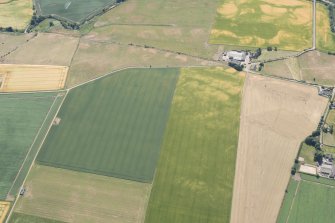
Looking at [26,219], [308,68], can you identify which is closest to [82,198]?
[26,219]

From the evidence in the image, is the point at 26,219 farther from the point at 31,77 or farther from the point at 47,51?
the point at 47,51

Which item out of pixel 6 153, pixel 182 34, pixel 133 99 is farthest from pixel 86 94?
pixel 182 34

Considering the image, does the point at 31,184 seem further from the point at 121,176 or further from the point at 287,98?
the point at 287,98

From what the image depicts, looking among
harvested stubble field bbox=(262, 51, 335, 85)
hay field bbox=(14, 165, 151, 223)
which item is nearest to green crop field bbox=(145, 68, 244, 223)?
hay field bbox=(14, 165, 151, 223)

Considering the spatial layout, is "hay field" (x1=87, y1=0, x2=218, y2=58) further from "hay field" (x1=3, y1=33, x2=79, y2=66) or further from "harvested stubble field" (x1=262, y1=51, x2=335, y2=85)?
"harvested stubble field" (x1=262, y1=51, x2=335, y2=85)

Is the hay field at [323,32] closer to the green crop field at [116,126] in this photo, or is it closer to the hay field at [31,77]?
the green crop field at [116,126]

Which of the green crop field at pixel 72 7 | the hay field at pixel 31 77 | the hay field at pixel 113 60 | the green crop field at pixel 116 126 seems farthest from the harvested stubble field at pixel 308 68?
the green crop field at pixel 72 7
